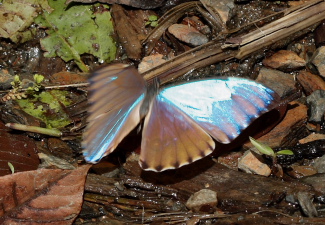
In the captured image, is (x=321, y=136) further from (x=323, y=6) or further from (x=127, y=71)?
(x=127, y=71)

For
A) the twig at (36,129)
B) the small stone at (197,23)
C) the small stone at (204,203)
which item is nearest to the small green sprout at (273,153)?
the small stone at (204,203)

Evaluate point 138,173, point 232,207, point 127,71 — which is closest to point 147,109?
point 127,71

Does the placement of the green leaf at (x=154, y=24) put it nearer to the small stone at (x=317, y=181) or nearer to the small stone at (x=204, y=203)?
the small stone at (x=204, y=203)

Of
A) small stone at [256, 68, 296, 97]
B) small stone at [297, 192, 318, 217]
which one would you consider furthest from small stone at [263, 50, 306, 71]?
small stone at [297, 192, 318, 217]

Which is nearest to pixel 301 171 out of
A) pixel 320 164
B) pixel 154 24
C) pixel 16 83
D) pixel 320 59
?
pixel 320 164

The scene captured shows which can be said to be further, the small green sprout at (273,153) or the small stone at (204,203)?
the small green sprout at (273,153)

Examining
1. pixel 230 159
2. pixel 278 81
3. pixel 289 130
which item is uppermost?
pixel 278 81

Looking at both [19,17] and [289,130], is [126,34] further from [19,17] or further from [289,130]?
[289,130]
